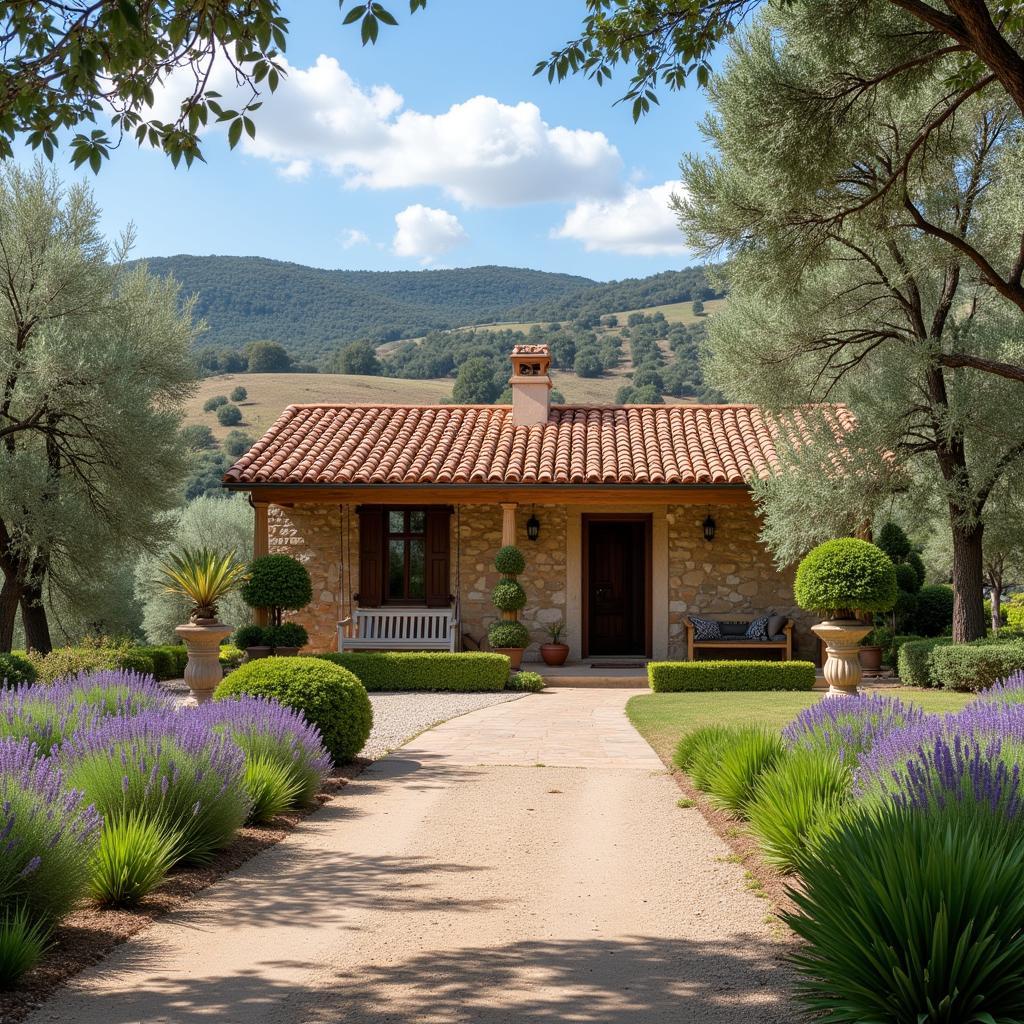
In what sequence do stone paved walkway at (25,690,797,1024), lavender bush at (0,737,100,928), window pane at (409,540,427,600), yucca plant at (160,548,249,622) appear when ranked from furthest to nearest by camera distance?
window pane at (409,540,427,600), yucca plant at (160,548,249,622), lavender bush at (0,737,100,928), stone paved walkway at (25,690,797,1024)

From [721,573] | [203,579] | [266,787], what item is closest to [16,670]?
[203,579]

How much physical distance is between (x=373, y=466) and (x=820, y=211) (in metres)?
8.57

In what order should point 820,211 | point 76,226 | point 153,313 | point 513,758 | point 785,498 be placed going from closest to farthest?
point 513,758 → point 820,211 → point 785,498 → point 76,226 → point 153,313

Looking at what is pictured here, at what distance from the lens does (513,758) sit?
28.6 feet

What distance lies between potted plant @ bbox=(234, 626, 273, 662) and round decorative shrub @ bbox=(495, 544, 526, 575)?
3.55 m

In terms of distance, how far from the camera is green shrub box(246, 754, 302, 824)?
6.09 metres

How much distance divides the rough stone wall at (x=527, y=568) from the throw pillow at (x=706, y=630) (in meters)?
2.18

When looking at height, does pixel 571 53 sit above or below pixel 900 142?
below

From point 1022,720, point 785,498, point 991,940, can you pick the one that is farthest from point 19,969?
point 785,498

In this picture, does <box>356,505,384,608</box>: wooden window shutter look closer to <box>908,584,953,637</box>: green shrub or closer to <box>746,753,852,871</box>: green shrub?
<box>908,584,953,637</box>: green shrub

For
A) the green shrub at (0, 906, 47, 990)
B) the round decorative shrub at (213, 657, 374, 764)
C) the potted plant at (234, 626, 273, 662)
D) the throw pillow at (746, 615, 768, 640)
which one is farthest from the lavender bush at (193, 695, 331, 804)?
Result: the throw pillow at (746, 615, 768, 640)

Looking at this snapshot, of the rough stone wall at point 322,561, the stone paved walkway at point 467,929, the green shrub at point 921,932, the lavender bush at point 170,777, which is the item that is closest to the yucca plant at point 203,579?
the stone paved walkway at point 467,929

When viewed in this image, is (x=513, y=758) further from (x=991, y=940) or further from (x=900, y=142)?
(x=900, y=142)

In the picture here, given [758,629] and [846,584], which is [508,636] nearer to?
[758,629]
